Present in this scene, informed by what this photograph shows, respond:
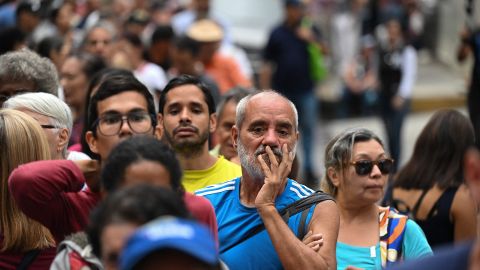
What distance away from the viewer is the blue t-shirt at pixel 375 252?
612cm

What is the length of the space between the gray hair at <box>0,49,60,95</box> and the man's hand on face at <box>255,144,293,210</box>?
2.16m

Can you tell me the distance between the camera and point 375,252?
6.18 meters

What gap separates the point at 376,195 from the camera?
21.2ft

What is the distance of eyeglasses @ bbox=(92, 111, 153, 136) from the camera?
20.2 ft

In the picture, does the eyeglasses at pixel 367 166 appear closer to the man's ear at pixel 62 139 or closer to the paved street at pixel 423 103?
the man's ear at pixel 62 139

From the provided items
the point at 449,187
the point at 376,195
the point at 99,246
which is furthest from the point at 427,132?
the point at 99,246

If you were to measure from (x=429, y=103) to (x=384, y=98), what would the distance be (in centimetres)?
522

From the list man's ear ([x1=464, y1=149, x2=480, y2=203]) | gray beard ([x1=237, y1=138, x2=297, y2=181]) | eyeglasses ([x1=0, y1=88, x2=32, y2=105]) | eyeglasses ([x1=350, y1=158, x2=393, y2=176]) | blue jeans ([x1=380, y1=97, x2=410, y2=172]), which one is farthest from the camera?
blue jeans ([x1=380, y1=97, x2=410, y2=172])

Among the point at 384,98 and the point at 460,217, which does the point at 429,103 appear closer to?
the point at 384,98

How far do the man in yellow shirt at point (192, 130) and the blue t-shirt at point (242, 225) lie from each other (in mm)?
1123

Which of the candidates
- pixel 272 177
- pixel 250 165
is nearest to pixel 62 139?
pixel 250 165

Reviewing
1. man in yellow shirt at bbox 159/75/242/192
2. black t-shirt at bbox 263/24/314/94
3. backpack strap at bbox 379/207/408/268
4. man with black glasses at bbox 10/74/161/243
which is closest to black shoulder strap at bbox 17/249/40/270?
man with black glasses at bbox 10/74/161/243

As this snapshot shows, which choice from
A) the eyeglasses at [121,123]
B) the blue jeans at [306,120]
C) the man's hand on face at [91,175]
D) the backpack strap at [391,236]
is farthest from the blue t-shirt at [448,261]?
the blue jeans at [306,120]

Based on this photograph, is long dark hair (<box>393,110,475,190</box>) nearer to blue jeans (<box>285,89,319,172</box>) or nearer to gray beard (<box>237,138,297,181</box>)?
gray beard (<box>237,138,297,181</box>)
